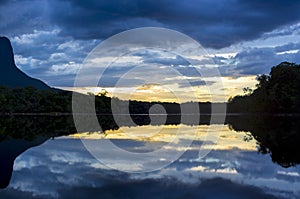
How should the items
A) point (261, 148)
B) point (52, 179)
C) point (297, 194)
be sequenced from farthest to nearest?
point (261, 148)
point (52, 179)
point (297, 194)

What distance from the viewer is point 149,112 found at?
521 feet

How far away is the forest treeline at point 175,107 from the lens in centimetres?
8075

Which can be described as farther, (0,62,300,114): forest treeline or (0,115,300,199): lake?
(0,62,300,114): forest treeline

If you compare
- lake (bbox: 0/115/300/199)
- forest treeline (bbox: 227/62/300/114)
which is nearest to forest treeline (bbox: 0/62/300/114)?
forest treeline (bbox: 227/62/300/114)

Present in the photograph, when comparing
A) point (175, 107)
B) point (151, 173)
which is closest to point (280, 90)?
point (151, 173)

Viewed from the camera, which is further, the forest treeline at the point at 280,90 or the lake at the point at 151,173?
the forest treeline at the point at 280,90

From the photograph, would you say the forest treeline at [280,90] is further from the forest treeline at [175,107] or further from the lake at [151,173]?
the lake at [151,173]

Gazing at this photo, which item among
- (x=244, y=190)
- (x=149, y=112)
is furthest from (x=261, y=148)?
(x=149, y=112)

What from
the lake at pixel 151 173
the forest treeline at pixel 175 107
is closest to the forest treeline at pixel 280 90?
the forest treeline at pixel 175 107

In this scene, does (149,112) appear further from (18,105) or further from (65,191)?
(65,191)

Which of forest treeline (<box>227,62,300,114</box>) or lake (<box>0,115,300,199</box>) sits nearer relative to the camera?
lake (<box>0,115,300,199</box>)

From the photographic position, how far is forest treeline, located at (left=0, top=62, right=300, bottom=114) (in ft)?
265

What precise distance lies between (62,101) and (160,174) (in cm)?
11228

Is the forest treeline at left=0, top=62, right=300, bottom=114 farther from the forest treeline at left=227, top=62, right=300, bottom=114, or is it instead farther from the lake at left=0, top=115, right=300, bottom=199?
the lake at left=0, top=115, right=300, bottom=199
